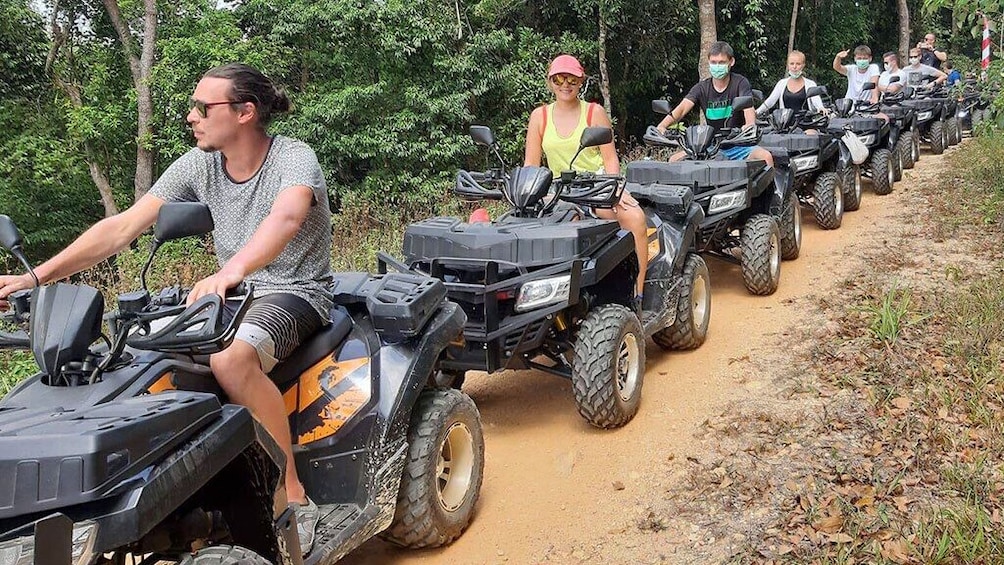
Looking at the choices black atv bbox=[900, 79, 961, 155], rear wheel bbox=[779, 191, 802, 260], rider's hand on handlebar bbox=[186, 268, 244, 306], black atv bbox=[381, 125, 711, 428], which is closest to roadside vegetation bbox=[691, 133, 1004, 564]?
black atv bbox=[381, 125, 711, 428]

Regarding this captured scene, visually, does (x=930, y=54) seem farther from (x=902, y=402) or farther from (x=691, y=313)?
(x=902, y=402)

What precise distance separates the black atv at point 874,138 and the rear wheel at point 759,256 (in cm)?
384

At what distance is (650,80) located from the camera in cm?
1928

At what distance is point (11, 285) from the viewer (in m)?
2.51

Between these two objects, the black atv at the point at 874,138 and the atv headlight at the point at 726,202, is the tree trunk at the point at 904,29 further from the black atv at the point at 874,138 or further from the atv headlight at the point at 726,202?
the atv headlight at the point at 726,202

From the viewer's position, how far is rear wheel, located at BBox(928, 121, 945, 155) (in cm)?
1465

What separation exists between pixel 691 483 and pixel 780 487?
407 millimetres

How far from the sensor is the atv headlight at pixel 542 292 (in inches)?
163

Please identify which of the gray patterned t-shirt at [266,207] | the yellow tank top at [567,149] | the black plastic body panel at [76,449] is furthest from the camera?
the yellow tank top at [567,149]

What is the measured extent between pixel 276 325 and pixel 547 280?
1.66m

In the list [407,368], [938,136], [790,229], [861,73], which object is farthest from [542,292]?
[938,136]

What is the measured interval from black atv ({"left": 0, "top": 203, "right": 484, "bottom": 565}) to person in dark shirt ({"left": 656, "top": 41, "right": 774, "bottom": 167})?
457 cm

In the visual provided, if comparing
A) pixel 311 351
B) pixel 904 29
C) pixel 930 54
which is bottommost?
pixel 311 351

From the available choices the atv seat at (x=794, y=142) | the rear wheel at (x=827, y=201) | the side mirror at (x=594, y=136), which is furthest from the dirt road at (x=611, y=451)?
the rear wheel at (x=827, y=201)
